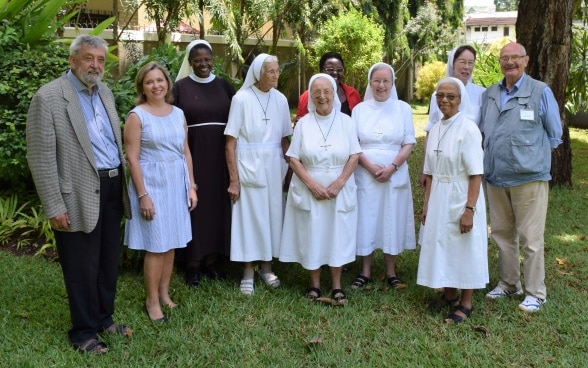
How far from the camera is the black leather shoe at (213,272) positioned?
5.79 meters

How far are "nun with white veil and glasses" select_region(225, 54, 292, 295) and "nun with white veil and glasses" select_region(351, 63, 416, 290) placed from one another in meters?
0.71

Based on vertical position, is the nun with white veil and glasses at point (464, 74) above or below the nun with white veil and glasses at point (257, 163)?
above

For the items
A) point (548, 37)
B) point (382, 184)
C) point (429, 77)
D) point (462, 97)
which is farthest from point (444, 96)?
point (429, 77)

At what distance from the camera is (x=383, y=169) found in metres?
5.38

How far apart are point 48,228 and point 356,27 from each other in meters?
17.6

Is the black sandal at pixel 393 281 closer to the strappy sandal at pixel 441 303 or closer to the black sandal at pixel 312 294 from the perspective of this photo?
the strappy sandal at pixel 441 303

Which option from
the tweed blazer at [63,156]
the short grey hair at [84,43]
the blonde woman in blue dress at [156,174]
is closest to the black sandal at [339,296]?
the blonde woman in blue dress at [156,174]

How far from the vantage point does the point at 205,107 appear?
531 cm

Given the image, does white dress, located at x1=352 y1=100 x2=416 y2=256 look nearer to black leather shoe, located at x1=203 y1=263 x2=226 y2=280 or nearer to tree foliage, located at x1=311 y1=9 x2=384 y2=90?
black leather shoe, located at x1=203 y1=263 x2=226 y2=280

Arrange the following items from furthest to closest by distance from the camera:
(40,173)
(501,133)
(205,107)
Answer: (205,107), (501,133), (40,173)

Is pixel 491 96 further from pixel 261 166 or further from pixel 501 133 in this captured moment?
pixel 261 166

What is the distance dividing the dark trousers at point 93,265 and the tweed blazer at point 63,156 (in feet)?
0.51

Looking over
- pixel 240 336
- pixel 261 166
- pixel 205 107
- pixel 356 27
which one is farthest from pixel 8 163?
pixel 356 27

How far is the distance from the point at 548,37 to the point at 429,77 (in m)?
20.2
